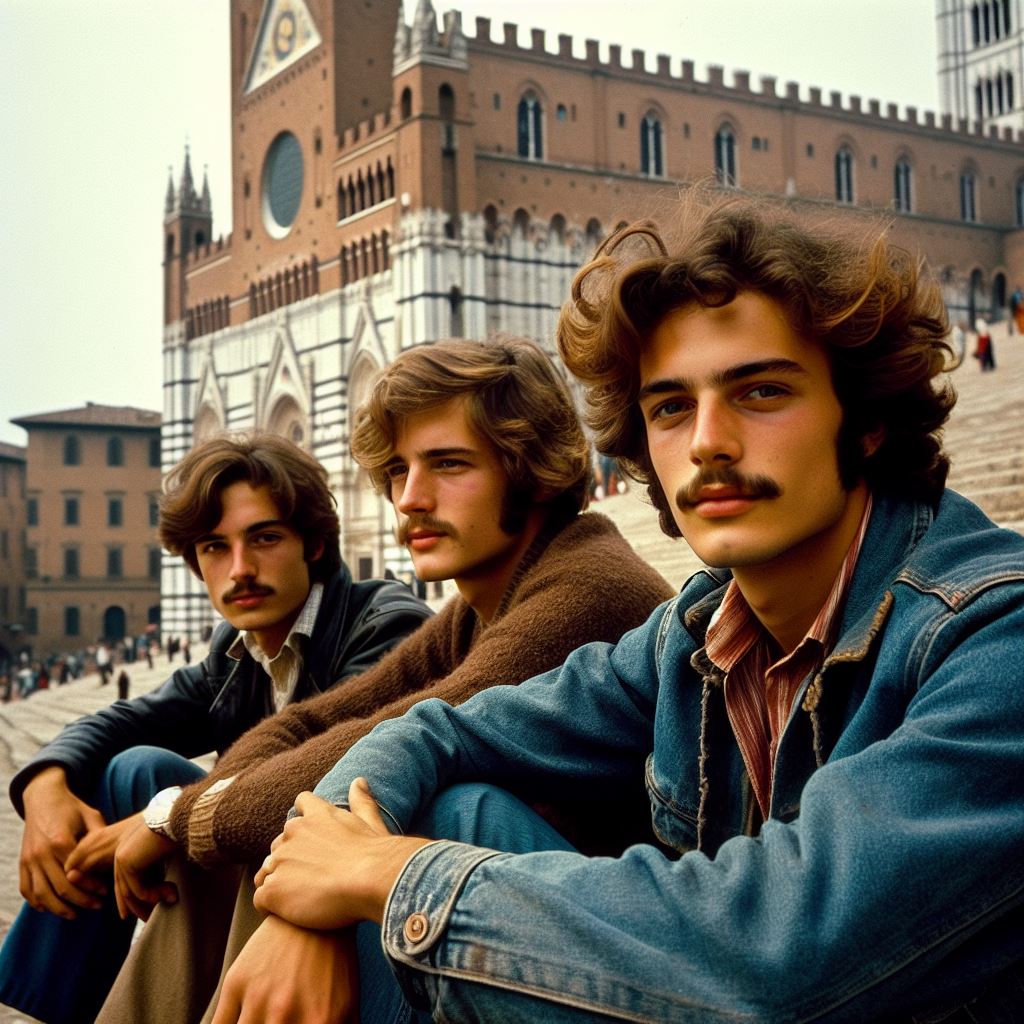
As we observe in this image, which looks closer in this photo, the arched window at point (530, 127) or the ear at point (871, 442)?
the ear at point (871, 442)

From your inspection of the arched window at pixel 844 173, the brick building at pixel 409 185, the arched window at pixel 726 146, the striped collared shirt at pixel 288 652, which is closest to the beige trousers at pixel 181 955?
the striped collared shirt at pixel 288 652

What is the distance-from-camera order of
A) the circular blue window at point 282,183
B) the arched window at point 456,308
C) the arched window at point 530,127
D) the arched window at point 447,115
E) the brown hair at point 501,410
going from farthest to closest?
the circular blue window at point 282,183
the arched window at point 530,127
the arched window at point 456,308
the arched window at point 447,115
the brown hair at point 501,410

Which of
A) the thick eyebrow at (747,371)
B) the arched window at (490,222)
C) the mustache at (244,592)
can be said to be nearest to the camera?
the thick eyebrow at (747,371)

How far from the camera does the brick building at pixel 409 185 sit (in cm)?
2686

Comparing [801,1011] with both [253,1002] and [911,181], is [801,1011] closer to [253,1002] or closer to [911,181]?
[253,1002]

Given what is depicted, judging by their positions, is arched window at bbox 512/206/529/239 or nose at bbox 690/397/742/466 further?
arched window at bbox 512/206/529/239

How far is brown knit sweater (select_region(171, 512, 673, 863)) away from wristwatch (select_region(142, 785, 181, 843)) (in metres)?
0.06

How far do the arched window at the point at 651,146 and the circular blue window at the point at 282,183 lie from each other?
8.01 m

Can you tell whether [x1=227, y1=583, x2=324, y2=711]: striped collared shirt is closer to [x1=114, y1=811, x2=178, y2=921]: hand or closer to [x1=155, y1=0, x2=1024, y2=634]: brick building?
[x1=114, y1=811, x2=178, y2=921]: hand

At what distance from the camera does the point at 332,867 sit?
1512 mm

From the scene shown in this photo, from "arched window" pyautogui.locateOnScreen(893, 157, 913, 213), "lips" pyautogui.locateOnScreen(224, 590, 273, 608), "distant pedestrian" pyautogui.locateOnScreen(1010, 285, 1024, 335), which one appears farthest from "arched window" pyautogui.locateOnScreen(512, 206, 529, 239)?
"lips" pyautogui.locateOnScreen(224, 590, 273, 608)

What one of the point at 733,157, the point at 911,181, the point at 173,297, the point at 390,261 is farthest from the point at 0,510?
the point at 911,181

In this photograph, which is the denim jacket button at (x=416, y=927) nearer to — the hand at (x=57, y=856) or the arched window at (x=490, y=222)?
the hand at (x=57, y=856)

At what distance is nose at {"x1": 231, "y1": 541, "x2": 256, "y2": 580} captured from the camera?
10.2 ft
